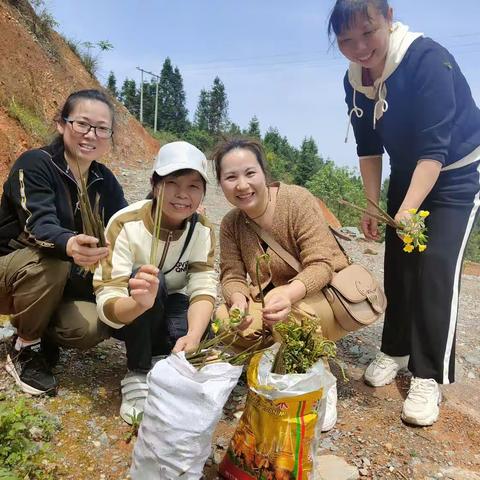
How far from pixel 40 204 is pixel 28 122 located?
7669 millimetres

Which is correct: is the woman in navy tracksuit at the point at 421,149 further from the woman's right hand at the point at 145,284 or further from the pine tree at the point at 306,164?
the pine tree at the point at 306,164

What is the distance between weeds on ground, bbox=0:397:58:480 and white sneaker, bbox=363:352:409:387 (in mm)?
2049

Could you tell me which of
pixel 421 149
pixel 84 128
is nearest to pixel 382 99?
pixel 421 149

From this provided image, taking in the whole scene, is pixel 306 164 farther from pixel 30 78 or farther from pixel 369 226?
pixel 369 226

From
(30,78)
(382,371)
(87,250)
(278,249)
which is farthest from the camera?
(30,78)

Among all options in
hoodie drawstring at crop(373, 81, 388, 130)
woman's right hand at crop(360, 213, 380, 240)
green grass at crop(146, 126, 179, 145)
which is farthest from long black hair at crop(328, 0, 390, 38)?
green grass at crop(146, 126, 179, 145)

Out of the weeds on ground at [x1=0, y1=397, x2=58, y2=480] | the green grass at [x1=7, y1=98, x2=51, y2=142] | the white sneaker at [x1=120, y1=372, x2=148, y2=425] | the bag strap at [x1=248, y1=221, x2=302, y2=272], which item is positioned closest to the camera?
the weeds on ground at [x1=0, y1=397, x2=58, y2=480]

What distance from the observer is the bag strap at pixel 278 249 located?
2.75 metres

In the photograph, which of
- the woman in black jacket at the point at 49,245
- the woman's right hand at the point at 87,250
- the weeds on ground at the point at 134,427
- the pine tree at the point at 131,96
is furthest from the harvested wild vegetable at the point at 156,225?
the pine tree at the point at 131,96

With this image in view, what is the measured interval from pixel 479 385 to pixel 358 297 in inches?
66.3

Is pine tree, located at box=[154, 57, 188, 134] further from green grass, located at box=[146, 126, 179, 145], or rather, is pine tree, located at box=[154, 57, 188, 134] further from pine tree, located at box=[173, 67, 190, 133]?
green grass, located at box=[146, 126, 179, 145]

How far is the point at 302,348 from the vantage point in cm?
204

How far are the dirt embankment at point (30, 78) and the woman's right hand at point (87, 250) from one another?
5.70m

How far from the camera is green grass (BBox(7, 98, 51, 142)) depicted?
9.00 m
